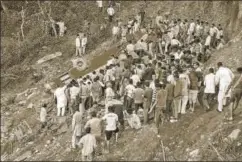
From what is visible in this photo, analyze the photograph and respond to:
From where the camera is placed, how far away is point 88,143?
14.2 meters

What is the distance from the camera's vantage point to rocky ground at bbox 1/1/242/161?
15134mm

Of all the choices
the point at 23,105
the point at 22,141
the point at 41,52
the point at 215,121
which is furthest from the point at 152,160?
the point at 41,52

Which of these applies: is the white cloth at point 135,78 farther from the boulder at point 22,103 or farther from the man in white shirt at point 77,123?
the boulder at point 22,103

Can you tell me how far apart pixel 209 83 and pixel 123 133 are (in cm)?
310

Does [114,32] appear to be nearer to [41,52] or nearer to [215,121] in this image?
[41,52]

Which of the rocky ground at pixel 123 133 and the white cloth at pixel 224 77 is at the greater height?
the white cloth at pixel 224 77

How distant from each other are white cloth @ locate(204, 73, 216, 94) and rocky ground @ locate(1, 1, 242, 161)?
0.79 m

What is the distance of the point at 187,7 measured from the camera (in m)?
29.0

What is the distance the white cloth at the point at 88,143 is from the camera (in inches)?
556

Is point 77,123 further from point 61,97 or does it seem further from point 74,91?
point 61,97

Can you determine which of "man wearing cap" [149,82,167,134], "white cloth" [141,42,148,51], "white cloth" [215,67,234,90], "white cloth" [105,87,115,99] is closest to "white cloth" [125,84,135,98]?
"white cloth" [105,87,115,99]

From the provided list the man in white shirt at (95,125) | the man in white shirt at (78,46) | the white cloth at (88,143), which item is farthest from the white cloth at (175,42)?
the white cloth at (88,143)

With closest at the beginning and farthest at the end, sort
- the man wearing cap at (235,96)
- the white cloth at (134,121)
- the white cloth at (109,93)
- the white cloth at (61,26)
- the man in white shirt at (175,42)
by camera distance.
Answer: the man wearing cap at (235,96) → the white cloth at (134,121) → the white cloth at (109,93) → the man in white shirt at (175,42) → the white cloth at (61,26)

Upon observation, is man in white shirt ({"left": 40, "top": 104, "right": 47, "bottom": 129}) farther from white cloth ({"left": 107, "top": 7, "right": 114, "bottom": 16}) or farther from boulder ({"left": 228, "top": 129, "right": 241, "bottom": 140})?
white cloth ({"left": 107, "top": 7, "right": 114, "bottom": 16})
